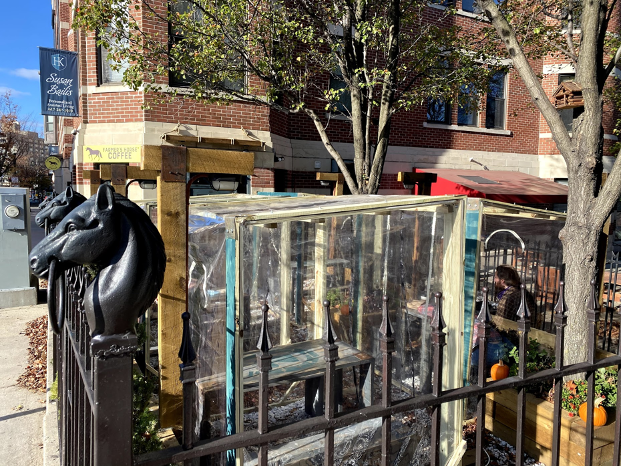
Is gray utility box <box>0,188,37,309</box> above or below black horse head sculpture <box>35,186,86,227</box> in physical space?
below

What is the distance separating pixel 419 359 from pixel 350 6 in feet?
19.3

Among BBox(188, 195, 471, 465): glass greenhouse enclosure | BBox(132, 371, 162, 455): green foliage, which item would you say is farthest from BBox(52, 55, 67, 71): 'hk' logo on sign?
BBox(132, 371, 162, 455): green foliage

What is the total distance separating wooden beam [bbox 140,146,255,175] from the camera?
119 inches

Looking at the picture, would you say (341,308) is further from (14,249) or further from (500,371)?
(14,249)

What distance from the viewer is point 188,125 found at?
10586mm

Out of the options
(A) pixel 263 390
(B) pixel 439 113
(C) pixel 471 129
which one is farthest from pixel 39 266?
(C) pixel 471 129

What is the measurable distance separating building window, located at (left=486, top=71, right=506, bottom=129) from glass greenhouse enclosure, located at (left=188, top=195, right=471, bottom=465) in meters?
13.7

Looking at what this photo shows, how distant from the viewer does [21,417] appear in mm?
4555

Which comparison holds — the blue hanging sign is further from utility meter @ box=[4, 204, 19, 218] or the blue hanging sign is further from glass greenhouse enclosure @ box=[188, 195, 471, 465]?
glass greenhouse enclosure @ box=[188, 195, 471, 465]

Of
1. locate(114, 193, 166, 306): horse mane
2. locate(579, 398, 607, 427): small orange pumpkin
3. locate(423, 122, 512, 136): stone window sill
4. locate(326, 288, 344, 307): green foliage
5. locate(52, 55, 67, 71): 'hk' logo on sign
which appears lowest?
locate(579, 398, 607, 427): small orange pumpkin

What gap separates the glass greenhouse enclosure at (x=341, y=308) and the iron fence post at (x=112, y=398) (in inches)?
62.6

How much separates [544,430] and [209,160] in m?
3.53

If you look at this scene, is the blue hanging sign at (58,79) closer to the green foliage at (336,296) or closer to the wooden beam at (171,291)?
the wooden beam at (171,291)

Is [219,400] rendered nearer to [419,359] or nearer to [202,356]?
[202,356]
